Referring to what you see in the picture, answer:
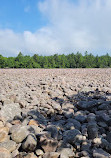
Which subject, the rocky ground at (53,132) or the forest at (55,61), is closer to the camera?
the rocky ground at (53,132)

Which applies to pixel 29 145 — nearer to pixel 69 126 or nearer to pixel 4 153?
pixel 4 153

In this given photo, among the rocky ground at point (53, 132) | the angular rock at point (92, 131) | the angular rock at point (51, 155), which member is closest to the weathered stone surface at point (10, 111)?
the rocky ground at point (53, 132)

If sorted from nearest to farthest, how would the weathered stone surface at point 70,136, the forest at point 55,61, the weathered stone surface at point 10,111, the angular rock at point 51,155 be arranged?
1. the angular rock at point 51,155
2. the weathered stone surface at point 70,136
3. the weathered stone surface at point 10,111
4. the forest at point 55,61


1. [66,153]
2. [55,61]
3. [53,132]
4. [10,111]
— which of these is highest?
[55,61]

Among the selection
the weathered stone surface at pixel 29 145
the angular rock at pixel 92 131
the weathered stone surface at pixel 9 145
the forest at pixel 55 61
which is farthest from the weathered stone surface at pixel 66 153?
the forest at pixel 55 61

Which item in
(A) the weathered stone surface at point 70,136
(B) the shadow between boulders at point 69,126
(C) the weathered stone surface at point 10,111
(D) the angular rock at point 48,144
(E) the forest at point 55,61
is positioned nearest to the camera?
(D) the angular rock at point 48,144

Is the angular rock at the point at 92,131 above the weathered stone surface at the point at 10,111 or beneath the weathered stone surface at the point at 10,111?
beneath

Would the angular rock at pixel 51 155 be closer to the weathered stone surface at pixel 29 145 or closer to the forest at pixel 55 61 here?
the weathered stone surface at pixel 29 145

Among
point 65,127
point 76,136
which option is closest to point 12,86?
point 65,127

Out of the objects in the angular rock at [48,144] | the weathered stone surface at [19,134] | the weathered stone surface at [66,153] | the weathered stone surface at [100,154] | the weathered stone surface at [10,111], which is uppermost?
the weathered stone surface at [10,111]

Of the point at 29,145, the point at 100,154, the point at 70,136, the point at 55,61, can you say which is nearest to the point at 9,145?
the point at 29,145

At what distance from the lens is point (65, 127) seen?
107 inches

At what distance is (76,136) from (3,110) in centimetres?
170

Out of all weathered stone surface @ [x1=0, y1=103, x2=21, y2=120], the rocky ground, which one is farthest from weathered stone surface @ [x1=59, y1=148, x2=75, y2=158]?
weathered stone surface @ [x1=0, y1=103, x2=21, y2=120]
